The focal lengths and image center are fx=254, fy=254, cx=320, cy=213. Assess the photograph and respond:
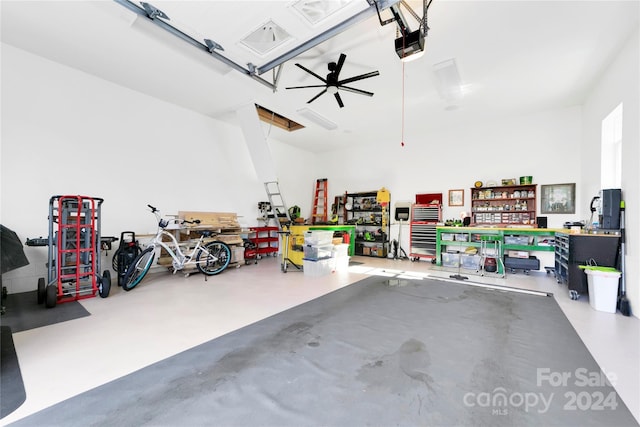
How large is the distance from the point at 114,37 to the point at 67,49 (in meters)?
0.99

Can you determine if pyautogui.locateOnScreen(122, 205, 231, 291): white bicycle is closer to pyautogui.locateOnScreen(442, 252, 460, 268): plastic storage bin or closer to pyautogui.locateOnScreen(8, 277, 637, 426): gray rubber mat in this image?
pyautogui.locateOnScreen(8, 277, 637, 426): gray rubber mat

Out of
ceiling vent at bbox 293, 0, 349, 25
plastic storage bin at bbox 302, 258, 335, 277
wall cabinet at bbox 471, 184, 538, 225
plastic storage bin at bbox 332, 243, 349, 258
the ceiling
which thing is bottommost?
plastic storage bin at bbox 302, 258, 335, 277

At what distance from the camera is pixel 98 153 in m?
4.66

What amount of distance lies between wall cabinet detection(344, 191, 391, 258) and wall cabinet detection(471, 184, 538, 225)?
2.40 metres

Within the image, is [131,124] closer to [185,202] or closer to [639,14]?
[185,202]

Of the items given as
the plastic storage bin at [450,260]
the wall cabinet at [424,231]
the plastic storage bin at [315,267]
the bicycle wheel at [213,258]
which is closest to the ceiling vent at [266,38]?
the bicycle wheel at [213,258]

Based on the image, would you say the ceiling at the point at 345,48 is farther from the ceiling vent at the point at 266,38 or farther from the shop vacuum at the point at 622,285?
the shop vacuum at the point at 622,285

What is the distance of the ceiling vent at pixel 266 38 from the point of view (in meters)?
3.32

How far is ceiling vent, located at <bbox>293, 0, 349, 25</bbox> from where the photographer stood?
2.85 m

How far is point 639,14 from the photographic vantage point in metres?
3.08

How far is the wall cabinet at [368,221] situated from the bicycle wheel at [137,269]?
18.9 ft

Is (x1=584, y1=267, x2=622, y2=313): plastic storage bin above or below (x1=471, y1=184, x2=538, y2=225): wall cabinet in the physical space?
below

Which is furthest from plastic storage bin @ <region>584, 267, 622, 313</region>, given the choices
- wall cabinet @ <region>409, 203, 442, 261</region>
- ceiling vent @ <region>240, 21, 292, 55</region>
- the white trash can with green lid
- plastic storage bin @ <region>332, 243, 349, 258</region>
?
ceiling vent @ <region>240, 21, 292, 55</region>

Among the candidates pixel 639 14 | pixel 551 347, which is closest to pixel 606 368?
pixel 551 347
